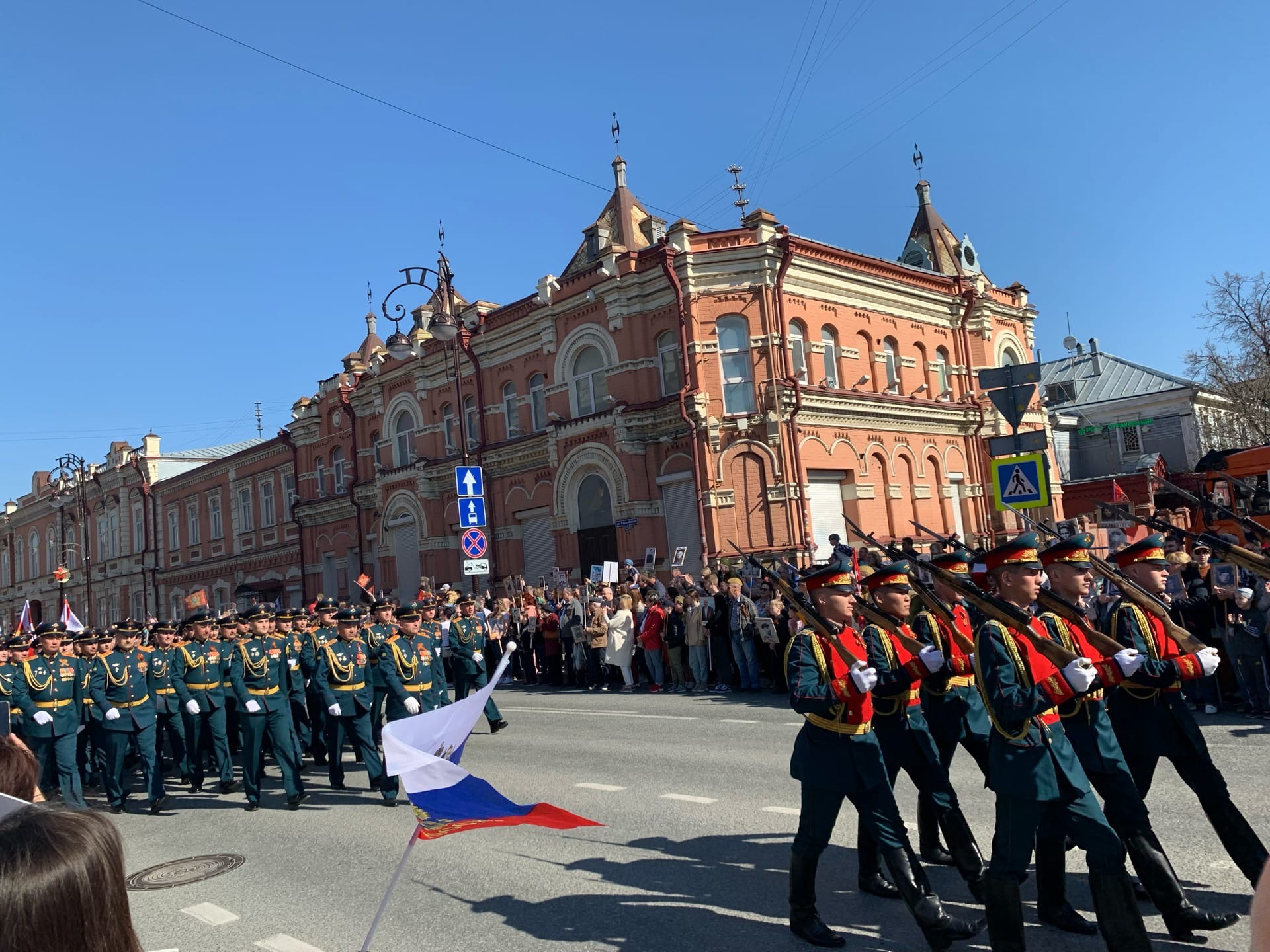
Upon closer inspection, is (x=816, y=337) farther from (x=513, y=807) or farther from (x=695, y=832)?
(x=513, y=807)

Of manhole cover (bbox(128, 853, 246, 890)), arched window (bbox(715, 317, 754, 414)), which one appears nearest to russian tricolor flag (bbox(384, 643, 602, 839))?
manhole cover (bbox(128, 853, 246, 890))

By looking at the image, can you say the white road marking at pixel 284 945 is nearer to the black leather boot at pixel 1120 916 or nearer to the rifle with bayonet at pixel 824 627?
the rifle with bayonet at pixel 824 627

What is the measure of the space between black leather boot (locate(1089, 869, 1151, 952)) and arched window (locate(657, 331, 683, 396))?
77.3 ft

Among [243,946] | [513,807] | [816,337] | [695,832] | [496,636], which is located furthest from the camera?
[816,337]

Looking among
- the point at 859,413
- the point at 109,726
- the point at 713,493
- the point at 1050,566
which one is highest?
the point at 859,413

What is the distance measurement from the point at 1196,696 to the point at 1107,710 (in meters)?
7.75

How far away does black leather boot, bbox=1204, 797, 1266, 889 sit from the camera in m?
5.30

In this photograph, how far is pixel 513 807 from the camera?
14.9 feet

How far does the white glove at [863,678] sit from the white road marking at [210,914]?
173 inches

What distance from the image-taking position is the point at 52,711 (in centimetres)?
1122

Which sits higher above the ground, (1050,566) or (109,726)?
(1050,566)

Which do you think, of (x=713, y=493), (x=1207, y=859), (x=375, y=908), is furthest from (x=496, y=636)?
(x=1207, y=859)

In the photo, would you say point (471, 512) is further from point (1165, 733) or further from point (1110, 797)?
point (1110, 797)

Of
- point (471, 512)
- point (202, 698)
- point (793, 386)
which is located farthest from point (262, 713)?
point (793, 386)
